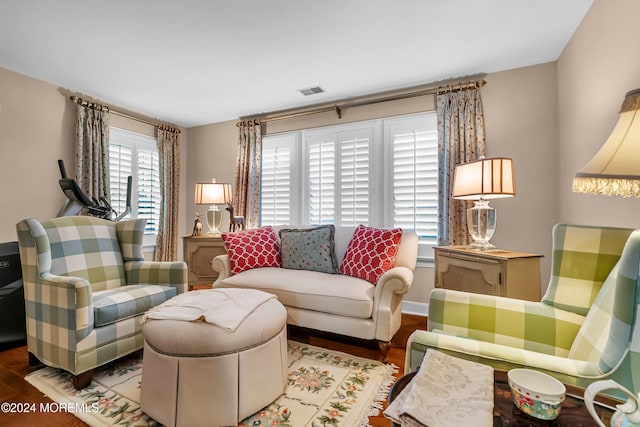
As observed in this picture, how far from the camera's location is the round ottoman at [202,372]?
139 cm

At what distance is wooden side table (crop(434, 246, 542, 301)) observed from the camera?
6.18 ft

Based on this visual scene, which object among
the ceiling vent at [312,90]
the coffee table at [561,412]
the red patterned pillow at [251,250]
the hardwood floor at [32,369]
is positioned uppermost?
the ceiling vent at [312,90]

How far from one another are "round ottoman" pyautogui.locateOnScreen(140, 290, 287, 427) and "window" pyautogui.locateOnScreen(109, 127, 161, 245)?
2.75m

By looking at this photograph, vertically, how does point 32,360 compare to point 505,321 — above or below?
below

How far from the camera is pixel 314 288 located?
2326 mm

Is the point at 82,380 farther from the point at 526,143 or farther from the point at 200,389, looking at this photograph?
the point at 526,143

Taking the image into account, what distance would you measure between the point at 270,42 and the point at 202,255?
8.11 ft

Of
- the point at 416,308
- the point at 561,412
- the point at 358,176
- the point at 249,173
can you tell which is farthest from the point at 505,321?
the point at 249,173

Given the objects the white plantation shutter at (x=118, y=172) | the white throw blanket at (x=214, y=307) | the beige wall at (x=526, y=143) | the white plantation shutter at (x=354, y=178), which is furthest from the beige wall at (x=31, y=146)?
the beige wall at (x=526, y=143)

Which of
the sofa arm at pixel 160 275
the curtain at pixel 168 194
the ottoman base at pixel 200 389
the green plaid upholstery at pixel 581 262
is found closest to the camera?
the green plaid upholstery at pixel 581 262

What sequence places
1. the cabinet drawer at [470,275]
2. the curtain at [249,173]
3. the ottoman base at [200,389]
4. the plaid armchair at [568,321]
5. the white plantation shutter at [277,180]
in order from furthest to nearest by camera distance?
the curtain at [249,173], the white plantation shutter at [277,180], the cabinet drawer at [470,275], the ottoman base at [200,389], the plaid armchair at [568,321]

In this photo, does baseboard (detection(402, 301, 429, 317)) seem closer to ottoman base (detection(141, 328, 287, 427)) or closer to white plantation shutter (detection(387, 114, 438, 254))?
white plantation shutter (detection(387, 114, 438, 254))

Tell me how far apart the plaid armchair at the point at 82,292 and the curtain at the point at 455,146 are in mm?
2548

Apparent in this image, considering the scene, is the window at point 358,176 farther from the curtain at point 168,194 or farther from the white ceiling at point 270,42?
the curtain at point 168,194
